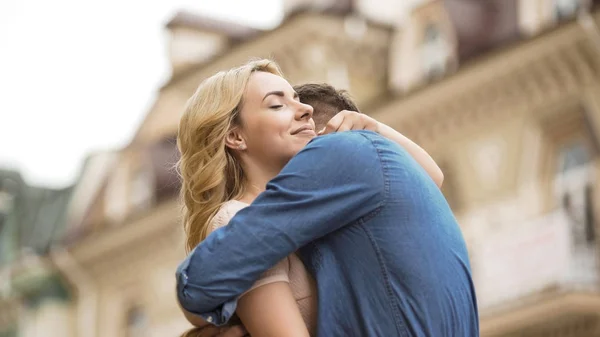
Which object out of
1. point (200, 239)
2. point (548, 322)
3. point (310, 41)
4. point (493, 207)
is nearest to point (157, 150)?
point (310, 41)

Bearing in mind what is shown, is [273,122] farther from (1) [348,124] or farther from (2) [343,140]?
(2) [343,140]

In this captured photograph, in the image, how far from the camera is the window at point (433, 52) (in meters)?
20.8

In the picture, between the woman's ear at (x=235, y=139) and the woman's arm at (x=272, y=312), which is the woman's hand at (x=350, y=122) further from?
the woman's arm at (x=272, y=312)

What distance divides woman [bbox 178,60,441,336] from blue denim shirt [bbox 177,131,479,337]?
23 cm

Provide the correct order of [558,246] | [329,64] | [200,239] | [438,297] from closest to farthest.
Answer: [438,297] < [200,239] < [558,246] < [329,64]

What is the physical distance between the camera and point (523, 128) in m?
19.0

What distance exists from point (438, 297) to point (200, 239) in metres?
0.66

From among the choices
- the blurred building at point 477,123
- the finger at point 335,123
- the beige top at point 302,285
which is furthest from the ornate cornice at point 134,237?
the beige top at point 302,285

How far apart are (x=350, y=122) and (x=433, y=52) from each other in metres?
18.1

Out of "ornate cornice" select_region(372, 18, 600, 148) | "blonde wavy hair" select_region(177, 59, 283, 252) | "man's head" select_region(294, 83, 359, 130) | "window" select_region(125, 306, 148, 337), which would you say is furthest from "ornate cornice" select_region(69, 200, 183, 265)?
"blonde wavy hair" select_region(177, 59, 283, 252)

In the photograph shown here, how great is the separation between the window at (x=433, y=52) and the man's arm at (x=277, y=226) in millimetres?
17479

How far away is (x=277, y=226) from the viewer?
10.2 feet

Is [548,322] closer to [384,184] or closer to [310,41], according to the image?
[310,41]

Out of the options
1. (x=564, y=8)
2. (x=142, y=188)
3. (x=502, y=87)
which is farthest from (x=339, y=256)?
(x=142, y=188)
